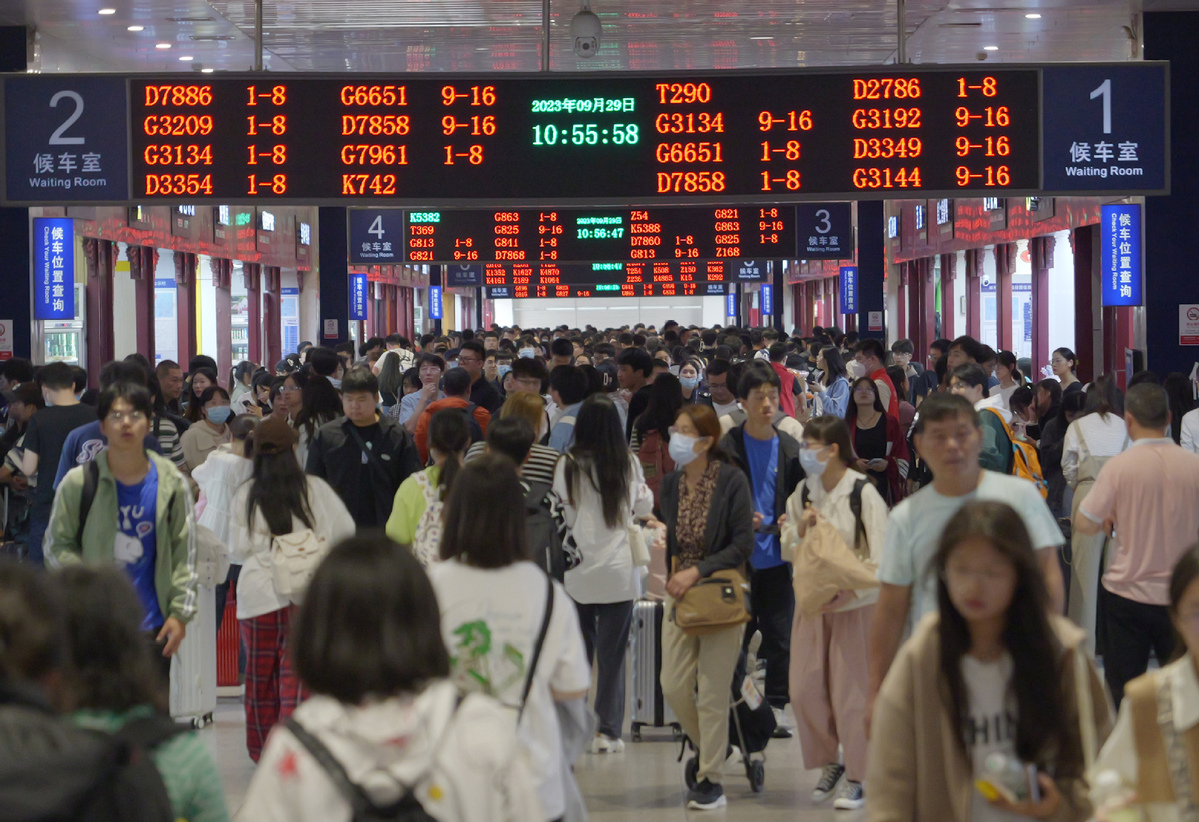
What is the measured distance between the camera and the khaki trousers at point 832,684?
5316 mm

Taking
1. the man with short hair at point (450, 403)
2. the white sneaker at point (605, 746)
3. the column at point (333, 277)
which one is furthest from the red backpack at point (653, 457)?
the column at point (333, 277)

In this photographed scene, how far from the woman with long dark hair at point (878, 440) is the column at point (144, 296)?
516 inches

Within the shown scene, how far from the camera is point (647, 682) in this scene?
665 cm

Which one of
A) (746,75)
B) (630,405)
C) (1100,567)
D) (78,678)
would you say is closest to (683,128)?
(746,75)

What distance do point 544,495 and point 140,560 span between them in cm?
146

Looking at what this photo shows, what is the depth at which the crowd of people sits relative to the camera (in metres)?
2.30

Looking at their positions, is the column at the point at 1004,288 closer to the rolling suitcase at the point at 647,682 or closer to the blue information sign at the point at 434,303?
the rolling suitcase at the point at 647,682

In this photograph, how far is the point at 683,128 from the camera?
8477 mm

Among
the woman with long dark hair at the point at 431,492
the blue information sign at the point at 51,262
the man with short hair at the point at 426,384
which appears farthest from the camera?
the blue information sign at the point at 51,262

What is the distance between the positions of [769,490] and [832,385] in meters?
6.05

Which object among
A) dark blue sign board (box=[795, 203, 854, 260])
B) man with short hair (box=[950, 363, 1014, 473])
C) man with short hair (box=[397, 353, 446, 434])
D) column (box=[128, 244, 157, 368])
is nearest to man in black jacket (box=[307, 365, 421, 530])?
man with short hair (box=[950, 363, 1014, 473])

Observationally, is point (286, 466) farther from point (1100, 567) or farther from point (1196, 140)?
point (1196, 140)

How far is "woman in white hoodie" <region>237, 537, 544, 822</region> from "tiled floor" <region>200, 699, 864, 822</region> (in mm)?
3079

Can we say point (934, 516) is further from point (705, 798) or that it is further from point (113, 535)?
point (113, 535)
